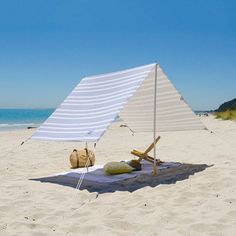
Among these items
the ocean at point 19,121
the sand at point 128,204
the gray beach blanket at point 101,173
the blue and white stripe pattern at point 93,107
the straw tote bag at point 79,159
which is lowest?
the sand at point 128,204

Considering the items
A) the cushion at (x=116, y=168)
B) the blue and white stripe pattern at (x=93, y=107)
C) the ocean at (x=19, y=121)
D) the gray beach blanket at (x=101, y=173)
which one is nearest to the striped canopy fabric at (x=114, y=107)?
the blue and white stripe pattern at (x=93, y=107)

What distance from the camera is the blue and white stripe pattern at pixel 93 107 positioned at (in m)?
6.47

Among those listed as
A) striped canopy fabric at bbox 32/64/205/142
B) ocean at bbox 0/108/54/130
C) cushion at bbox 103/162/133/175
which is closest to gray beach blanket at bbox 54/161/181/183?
cushion at bbox 103/162/133/175

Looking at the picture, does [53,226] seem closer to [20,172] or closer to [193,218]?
[193,218]

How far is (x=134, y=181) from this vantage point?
23.1ft

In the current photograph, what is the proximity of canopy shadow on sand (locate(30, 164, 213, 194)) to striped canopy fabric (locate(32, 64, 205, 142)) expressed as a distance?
2.95 ft

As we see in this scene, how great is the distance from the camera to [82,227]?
4527 mm

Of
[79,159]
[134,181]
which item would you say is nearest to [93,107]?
[134,181]

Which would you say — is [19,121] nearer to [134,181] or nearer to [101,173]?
[101,173]

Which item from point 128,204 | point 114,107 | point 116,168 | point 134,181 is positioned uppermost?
point 114,107

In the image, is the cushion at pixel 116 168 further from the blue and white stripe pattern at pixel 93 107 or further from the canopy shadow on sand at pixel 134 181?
the blue and white stripe pattern at pixel 93 107

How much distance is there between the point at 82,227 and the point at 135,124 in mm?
5768

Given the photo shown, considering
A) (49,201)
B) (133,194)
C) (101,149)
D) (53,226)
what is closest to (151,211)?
(133,194)

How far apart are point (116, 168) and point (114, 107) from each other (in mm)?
1621
